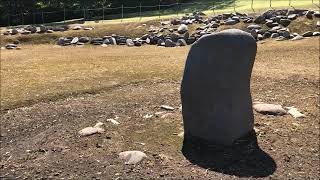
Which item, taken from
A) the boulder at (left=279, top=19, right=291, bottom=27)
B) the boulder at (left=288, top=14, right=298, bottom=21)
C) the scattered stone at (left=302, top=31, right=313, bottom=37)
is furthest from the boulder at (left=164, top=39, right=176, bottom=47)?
the scattered stone at (left=302, top=31, right=313, bottom=37)

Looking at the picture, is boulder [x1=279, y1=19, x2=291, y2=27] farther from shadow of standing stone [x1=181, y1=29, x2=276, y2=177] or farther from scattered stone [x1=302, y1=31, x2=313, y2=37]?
shadow of standing stone [x1=181, y1=29, x2=276, y2=177]

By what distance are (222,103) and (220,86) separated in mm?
433

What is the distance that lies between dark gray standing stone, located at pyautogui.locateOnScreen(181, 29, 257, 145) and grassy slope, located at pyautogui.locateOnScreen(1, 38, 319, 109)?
6950mm

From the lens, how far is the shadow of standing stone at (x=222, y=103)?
12.4 m

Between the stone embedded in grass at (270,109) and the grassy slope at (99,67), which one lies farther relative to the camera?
the grassy slope at (99,67)

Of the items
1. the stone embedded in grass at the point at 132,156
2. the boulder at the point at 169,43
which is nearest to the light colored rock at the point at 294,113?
the stone embedded in grass at the point at 132,156

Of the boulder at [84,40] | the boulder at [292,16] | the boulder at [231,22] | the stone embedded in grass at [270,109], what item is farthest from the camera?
the boulder at [84,40]

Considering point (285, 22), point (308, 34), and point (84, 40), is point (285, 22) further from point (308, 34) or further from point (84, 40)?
point (84, 40)

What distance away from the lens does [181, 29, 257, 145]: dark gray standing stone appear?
41.0 ft

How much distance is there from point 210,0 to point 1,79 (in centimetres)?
3377

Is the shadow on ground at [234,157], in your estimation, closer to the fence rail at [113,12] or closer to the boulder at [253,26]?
the boulder at [253,26]

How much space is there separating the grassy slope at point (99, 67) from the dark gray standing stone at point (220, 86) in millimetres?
6950

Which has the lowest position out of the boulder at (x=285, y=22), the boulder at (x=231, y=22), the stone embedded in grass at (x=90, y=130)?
the stone embedded in grass at (x=90, y=130)

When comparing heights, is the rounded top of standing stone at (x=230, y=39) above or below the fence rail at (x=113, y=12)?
above
